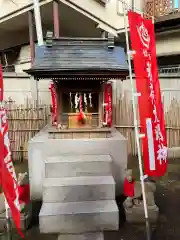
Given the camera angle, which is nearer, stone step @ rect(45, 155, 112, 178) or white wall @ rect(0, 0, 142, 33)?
stone step @ rect(45, 155, 112, 178)

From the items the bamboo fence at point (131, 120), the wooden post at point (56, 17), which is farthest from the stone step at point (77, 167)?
the wooden post at point (56, 17)

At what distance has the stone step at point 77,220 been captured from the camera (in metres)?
4.68

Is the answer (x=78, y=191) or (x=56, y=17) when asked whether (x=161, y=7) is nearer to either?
(x=56, y=17)

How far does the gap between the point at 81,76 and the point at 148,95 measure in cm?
273

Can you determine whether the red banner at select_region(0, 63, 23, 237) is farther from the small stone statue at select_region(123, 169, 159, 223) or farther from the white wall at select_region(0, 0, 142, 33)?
the white wall at select_region(0, 0, 142, 33)

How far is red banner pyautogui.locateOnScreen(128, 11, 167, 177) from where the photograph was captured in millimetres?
3787

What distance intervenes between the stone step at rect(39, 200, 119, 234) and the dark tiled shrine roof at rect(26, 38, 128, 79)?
3.31 metres

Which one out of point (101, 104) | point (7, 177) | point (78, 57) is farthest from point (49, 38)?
point (7, 177)

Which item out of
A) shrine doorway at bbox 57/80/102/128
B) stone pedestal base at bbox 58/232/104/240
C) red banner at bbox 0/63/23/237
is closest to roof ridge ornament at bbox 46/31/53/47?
shrine doorway at bbox 57/80/102/128

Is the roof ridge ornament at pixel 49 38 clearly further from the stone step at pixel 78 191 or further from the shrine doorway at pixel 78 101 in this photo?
the stone step at pixel 78 191

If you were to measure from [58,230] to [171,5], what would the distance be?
13.1 meters

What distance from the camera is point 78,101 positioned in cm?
→ 703

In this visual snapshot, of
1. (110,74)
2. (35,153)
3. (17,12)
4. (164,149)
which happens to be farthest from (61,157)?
(17,12)

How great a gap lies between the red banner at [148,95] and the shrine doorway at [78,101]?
3063 mm
